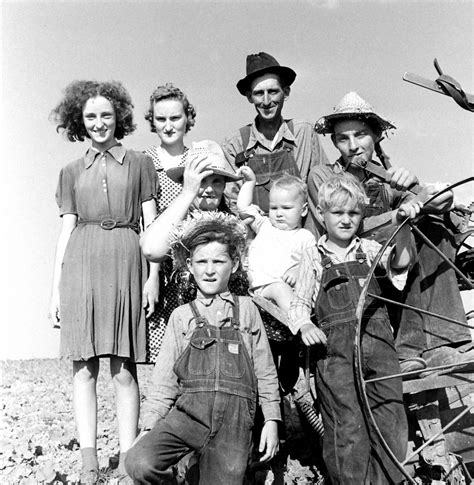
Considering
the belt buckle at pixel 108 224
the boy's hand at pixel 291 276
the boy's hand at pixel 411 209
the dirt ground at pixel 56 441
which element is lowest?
the dirt ground at pixel 56 441

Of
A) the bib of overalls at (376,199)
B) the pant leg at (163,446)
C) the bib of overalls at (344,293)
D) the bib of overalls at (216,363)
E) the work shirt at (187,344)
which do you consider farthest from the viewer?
the bib of overalls at (376,199)

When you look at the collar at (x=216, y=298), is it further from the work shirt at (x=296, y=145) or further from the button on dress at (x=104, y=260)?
the work shirt at (x=296, y=145)

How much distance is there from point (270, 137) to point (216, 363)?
2174 millimetres

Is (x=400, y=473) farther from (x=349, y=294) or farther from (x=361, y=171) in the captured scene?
(x=361, y=171)

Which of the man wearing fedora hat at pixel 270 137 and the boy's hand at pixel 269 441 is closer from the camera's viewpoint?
the boy's hand at pixel 269 441

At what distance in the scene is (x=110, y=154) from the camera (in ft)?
14.0

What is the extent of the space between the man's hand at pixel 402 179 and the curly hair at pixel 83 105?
6.28 feet

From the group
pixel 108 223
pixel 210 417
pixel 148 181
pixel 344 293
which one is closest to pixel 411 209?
pixel 344 293

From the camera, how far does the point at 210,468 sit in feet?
9.91

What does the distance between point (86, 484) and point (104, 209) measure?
1656mm

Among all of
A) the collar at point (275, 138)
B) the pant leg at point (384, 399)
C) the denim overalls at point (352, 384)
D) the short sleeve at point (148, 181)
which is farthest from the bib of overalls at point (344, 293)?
the collar at point (275, 138)

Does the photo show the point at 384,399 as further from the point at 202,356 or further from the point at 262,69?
the point at 262,69

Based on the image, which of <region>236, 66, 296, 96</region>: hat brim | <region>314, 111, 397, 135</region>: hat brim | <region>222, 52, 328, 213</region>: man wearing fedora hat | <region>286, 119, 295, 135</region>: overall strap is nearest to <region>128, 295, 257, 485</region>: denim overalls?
<region>222, 52, 328, 213</region>: man wearing fedora hat

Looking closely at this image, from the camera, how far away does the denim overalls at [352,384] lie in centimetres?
314
